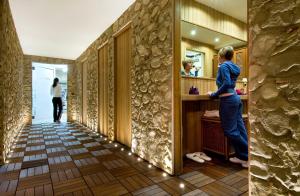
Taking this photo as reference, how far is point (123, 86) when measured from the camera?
326 cm

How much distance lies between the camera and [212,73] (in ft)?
10.6

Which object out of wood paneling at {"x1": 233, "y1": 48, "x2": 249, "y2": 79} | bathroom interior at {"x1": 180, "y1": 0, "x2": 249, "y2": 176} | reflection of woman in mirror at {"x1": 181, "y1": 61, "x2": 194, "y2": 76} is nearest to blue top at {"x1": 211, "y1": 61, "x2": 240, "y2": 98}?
bathroom interior at {"x1": 180, "y1": 0, "x2": 249, "y2": 176}

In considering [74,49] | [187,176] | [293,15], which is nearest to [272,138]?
[293,15]

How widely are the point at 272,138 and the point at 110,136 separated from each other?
10.1ft

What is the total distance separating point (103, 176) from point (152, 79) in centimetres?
129

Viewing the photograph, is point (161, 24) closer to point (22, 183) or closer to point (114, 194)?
point (114, 194)

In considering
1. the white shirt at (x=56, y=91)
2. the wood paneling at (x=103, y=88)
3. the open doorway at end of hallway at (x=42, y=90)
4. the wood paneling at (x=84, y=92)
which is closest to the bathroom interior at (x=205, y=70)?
the wood paneling at (x=103, y=88)

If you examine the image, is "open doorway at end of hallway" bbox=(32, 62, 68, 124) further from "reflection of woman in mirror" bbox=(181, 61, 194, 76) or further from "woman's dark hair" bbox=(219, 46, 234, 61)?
"woman's dark hair" bbox=(219, 46, 234, 61)

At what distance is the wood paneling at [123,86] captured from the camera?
3.08 meters

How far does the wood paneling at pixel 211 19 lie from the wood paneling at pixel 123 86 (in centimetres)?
103

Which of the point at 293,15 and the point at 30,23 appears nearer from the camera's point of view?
the point at 293,15

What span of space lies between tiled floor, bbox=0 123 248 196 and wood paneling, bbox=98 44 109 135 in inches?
49.0

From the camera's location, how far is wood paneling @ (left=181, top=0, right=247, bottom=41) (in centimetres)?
260

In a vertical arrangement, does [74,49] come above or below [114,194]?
above
